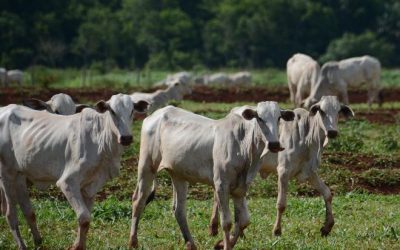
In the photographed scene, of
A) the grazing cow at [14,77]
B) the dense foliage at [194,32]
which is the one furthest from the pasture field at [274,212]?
the dense foliage at [194,32]

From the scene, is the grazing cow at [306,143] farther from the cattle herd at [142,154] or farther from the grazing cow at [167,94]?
the grazing cow at [167,94]

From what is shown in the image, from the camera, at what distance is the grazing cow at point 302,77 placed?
27.4m

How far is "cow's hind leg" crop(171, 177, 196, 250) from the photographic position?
36.7ft

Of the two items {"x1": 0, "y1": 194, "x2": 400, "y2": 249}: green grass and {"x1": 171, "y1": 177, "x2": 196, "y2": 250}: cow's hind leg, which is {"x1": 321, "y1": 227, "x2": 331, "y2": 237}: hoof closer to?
{"x1": 0, "y1": 194, "x2": 400, "y2": 249}: green grass

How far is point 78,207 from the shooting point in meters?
10.4

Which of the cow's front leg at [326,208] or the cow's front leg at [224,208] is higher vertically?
the cow's front leg at [224,208]

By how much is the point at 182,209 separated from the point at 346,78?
18.7m

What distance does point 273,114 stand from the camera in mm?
10688

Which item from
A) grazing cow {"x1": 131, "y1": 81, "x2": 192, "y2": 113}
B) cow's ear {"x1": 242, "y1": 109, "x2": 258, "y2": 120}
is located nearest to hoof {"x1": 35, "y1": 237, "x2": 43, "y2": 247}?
cow's ear {"x1": 242, "y1": 109, "x2": 258, "y2": 120}

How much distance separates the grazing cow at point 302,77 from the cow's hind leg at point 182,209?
15428mm

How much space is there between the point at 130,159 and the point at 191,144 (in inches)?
244

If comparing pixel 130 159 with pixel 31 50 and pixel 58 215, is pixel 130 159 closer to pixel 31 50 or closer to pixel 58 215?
pixel 58 215

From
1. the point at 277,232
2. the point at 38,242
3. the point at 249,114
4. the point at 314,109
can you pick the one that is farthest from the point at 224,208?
the point at 314,109

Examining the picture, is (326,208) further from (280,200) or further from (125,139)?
(125,139)
